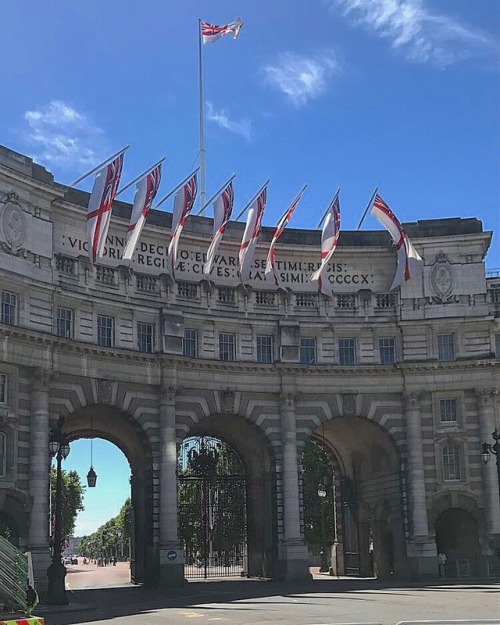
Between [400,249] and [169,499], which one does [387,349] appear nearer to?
[400,249]

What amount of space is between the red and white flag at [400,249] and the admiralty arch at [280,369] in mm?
1081

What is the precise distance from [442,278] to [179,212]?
16.7m

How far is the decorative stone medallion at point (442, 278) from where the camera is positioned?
54031 millimetres

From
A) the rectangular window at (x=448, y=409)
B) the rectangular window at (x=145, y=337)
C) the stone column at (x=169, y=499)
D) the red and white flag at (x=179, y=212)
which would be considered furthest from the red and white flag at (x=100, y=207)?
the rectangular window at (x=448, y=409)

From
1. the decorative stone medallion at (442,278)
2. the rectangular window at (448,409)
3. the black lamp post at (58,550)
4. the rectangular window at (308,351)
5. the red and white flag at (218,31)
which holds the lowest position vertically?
the black lamp post at (58,550)

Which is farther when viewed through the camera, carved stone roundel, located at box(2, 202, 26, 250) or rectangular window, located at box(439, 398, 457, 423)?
rectangular window, located at box(439, 398, 457, 423)

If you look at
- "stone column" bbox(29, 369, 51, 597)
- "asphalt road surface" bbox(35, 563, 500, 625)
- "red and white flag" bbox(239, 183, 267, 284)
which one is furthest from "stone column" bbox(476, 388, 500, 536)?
"stone column" bbox(29, 369, 51, 597)

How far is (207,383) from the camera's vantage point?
165 ft

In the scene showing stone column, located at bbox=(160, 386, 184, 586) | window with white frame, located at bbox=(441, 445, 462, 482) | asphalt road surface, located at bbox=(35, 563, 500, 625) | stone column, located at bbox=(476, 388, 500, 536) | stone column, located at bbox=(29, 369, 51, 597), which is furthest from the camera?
window with white frame, located at bbox=(441, 445, 462, 482)

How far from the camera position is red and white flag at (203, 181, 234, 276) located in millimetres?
49406

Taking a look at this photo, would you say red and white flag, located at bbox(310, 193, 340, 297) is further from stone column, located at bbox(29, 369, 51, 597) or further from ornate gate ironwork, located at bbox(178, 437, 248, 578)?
stone column, located at bbox(29, 369, 51, 597)

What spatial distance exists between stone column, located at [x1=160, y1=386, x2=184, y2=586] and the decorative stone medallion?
1710cm

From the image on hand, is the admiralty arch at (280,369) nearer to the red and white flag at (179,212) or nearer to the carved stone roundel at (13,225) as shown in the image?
the carved stone roundel at (13,225)

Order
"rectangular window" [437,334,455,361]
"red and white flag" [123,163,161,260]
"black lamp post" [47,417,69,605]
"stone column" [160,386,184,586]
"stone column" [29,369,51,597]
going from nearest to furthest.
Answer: "black lamp post" [47,417,69,605], "stone column" [29,369,51,597], "red and white flag" [123,163,161,260], "stone column" [160,386,184,586], "rectangular window" [437,334,455,361]
